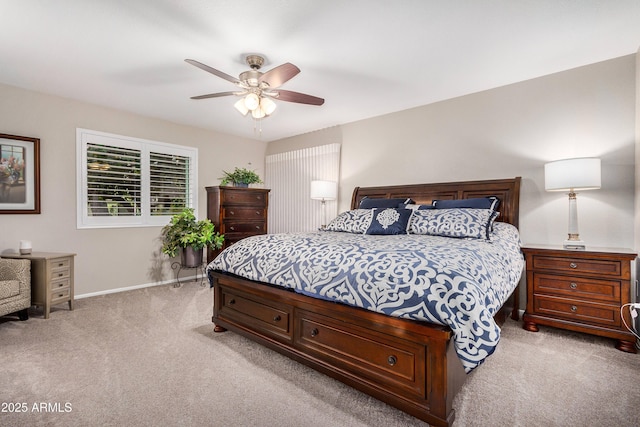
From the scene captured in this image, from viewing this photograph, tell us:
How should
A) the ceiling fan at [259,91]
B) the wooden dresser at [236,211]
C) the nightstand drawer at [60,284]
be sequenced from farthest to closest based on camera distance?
the wooden dresser at [236,211], the nightstand drawer at [60,284], the ceiling fan at [259,91]

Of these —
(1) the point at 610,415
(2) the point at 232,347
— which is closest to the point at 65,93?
(2) the point at 232,347

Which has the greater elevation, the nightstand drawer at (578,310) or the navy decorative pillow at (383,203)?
the navy decorative pillow at (383,203)

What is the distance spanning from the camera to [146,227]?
14.7ft

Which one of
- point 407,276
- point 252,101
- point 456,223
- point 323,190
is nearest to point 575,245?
point 456,223

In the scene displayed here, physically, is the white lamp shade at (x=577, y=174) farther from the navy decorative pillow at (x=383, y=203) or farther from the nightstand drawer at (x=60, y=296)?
the nightstand drawer at (x=60, y=296)

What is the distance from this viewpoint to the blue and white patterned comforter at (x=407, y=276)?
148 cm

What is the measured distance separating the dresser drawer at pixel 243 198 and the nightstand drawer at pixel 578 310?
13.0 ft

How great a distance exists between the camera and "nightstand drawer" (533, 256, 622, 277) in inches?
97.0

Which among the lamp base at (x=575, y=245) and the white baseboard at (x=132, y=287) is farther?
the white baseboard at (x=132, y=287)

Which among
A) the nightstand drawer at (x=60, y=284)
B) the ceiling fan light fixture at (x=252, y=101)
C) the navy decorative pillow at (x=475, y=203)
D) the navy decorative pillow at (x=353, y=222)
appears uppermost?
the ceiling fan light fixture at (x=252, y=101)

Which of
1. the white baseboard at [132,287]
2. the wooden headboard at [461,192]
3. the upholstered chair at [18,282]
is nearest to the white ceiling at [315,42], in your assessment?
the wooden headboard at [461,192]

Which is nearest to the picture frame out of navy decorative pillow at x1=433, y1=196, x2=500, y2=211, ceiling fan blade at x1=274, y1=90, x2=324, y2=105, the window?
the window

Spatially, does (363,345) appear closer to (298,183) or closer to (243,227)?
(243,227)

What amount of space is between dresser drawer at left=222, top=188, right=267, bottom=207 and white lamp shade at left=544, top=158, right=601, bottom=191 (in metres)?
Result: 3.95
